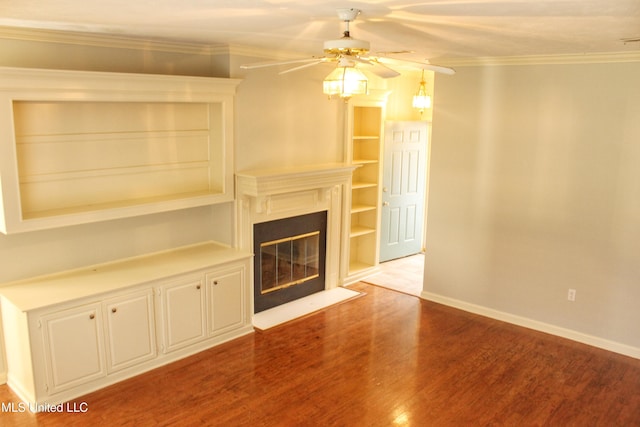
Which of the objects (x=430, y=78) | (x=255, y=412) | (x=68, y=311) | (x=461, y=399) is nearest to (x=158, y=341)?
(x=68, y=311)

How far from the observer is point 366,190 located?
6836mm

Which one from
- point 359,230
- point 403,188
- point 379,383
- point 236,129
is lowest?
point 379,383

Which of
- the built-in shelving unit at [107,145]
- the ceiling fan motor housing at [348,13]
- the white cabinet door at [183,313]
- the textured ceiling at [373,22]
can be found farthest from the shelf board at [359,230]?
the ceiling fan motor housing at [348,13]

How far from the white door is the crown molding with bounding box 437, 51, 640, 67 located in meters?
1.65

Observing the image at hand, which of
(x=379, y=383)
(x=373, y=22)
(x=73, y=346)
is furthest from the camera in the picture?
(x=379, y=383)

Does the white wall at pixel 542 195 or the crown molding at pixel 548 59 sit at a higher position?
the crown molding at pixel 548 59

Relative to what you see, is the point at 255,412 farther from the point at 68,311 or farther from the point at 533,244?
the point at 533,244

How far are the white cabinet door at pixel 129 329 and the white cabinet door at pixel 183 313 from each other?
0.40 ft

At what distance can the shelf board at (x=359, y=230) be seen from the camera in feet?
21.3

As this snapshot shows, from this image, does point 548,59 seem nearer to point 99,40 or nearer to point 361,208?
point 361,208

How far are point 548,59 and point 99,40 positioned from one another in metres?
3.78

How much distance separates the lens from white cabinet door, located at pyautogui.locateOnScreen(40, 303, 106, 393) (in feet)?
11.7

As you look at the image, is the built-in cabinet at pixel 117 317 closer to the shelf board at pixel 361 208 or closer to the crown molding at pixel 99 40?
the crown molding at pixel 99 40

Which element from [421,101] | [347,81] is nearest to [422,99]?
[421,101]
